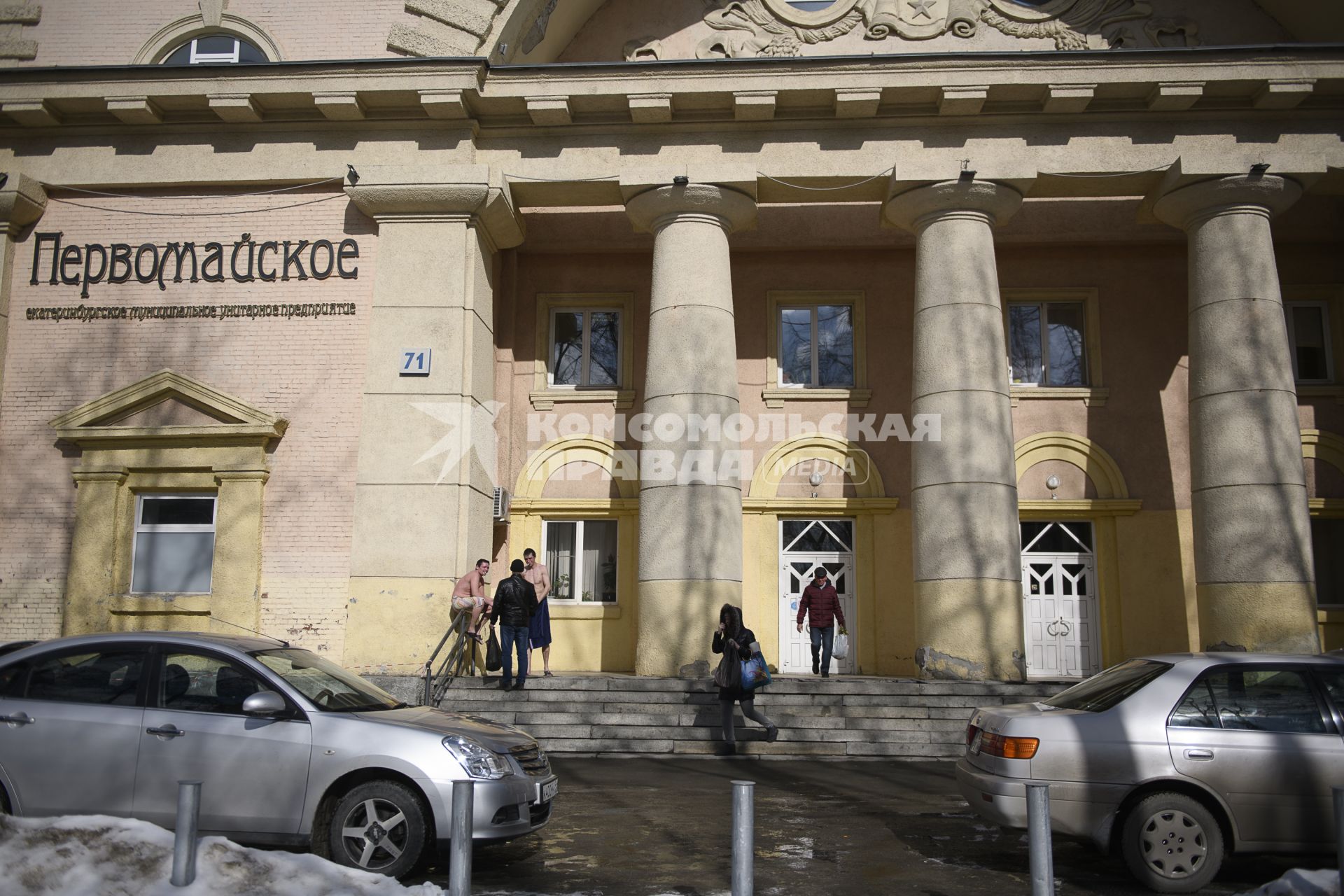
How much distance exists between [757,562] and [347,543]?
22.9 feet

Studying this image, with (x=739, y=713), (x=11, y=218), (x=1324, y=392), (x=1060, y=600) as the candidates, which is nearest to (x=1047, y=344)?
(x=1060, y=600)

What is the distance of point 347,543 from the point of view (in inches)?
643

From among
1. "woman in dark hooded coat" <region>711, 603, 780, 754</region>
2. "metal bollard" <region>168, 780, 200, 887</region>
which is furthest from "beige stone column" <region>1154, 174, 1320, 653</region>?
"metal bollard" <region>168, 780, 200, 887</region>

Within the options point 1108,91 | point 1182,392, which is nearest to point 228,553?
point 1108,91

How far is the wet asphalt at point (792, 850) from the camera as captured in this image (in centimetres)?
714

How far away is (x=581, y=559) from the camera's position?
19.7m

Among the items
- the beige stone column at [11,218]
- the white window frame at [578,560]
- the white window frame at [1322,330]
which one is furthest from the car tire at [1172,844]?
the beige stone column at [11,218]

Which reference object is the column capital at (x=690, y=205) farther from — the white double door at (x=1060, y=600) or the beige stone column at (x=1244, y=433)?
the white double door at (x=1060, y=600)

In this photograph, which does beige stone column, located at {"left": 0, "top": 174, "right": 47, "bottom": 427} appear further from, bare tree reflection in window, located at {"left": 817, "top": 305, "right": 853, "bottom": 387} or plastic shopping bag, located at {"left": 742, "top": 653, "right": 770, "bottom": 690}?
bare tree reflection in window, located at {"left": 817, "top": 305, "right": 853, "bottom": 387}

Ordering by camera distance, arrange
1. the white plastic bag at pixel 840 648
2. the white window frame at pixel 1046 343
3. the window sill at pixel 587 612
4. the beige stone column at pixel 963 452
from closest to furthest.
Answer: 1. the beige stone column at pixel 963 452
2. the white plastic bag at pixel 840 648
3. the window sill at pixel 587 612
4. the white window frame at pixel 1046 343

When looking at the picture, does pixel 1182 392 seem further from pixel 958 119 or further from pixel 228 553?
pixel 228 553

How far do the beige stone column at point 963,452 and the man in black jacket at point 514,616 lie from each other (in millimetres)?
5616

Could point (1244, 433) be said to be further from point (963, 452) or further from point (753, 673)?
point (753, 673)

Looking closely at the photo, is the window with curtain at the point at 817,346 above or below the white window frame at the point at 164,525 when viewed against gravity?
above
